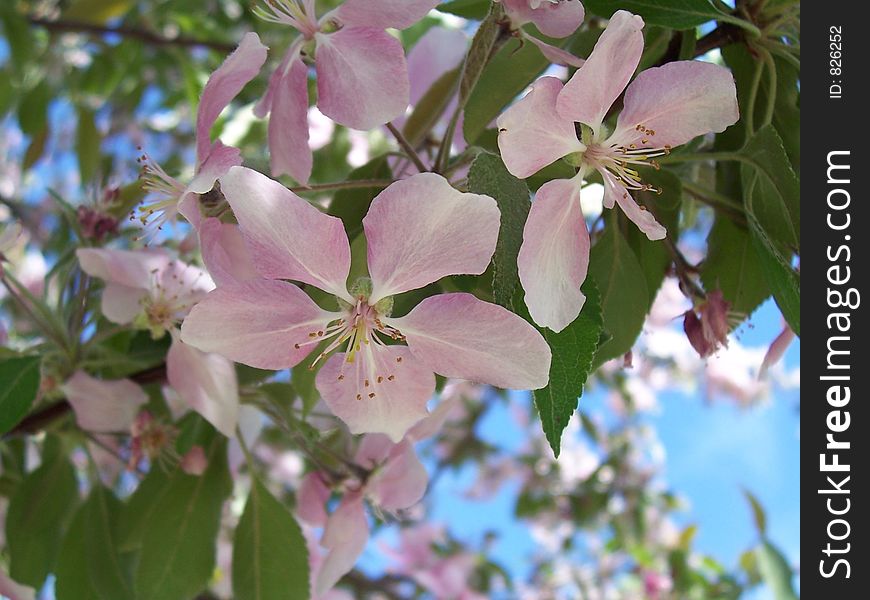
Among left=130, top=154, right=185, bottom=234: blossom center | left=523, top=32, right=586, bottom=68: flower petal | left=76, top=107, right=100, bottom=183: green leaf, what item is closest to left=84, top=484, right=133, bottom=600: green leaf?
left=130, top=154, right=185, bottom=234: blossom center

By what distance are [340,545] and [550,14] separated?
1.89 ft

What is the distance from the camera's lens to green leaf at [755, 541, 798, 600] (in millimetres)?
1381

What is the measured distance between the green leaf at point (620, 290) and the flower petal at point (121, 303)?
46 cm

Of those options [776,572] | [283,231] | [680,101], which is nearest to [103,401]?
[283,231]

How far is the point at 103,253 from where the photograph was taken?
0.84 metres

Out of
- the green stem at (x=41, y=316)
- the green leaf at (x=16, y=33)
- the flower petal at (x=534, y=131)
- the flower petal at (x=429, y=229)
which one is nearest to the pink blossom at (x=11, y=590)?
the green stem at (x=41, y=316)

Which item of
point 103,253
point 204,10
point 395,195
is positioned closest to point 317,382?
point 395,195

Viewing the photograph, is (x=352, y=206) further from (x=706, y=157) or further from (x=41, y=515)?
(x=41, y=515)

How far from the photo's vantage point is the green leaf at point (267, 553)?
2.82 ft

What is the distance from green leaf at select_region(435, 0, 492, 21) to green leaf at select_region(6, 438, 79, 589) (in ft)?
2.27

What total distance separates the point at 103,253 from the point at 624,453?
225 cm

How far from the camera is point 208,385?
784 millimetres

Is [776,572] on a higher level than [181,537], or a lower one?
lower

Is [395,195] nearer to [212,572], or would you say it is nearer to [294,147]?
[294,147]
